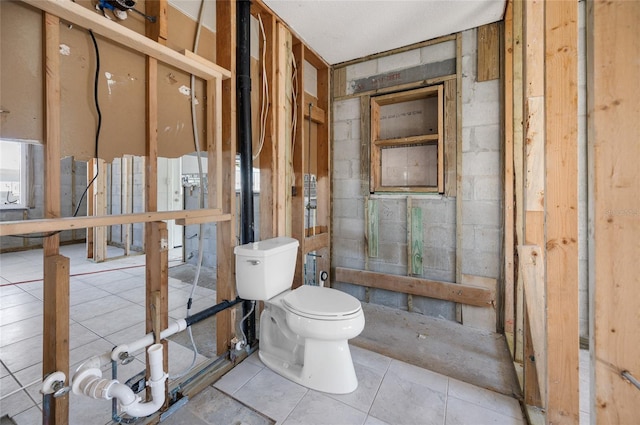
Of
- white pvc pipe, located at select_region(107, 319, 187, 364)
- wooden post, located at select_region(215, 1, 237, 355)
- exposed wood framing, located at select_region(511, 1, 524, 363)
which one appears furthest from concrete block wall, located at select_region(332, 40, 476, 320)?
white pvc pipe, located at select_region(107, 319, 187, 364)

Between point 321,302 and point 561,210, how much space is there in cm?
115

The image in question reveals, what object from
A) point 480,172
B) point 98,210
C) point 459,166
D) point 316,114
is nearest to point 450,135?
point 459,166

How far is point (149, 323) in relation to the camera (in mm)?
1308

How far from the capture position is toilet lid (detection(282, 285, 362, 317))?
1462 millimetres

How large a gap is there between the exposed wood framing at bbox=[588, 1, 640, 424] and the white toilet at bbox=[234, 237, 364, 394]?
93cm

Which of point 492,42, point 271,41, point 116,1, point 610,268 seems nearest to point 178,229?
point 271,41

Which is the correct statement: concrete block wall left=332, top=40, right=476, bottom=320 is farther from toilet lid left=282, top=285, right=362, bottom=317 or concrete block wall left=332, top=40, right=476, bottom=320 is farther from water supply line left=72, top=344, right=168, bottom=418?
water supply line left=72, top=344, right=168, bottom=418

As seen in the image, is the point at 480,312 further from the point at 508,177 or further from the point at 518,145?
the point at 518,145

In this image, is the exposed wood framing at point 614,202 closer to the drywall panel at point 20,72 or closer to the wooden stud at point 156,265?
the wooden stud at point 156,265

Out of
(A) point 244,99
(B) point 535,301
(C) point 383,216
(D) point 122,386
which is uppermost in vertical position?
(A) point 244,99

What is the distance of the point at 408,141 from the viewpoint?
2.47 meters

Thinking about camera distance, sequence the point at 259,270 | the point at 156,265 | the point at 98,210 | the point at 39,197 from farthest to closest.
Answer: the point at 39,197
the point at 98,210
the point at 259,270
the point at 156,265

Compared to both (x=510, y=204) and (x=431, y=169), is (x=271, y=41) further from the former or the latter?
(x=510, y=204)

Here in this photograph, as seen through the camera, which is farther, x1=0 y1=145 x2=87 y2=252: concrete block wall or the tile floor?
x1=0 y1=145 x2=87 y2=252: concrete block wall
